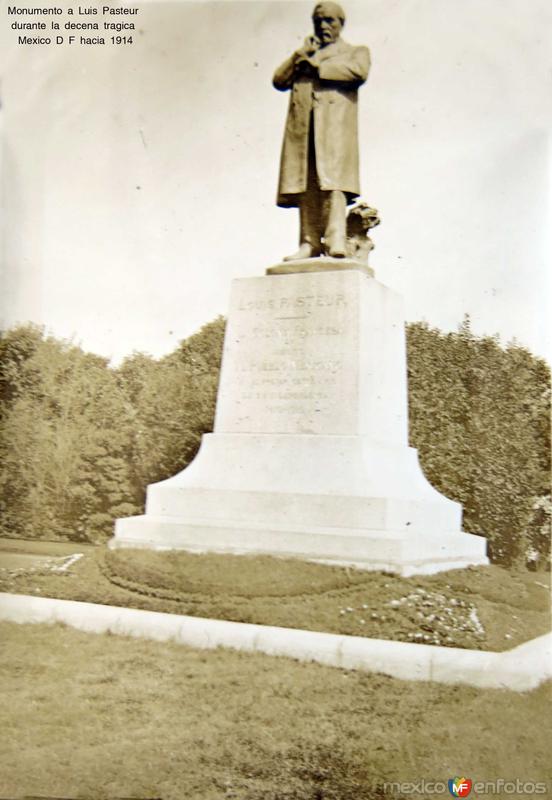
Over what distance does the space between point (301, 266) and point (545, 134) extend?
2753 mm

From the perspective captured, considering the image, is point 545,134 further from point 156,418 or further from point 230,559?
point 156,418

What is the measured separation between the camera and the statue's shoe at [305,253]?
8375 mm

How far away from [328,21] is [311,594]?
4909 millimetres

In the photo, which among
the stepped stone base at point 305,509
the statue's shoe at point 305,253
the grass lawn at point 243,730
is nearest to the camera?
the grass lawn at point 243,730

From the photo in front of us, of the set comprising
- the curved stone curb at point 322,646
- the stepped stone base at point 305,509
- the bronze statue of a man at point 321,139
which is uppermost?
the bronze statue of a man at point 321,139

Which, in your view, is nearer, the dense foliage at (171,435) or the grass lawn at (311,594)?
the grass lawn at (311,594)

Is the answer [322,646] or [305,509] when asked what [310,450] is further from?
[322,646]

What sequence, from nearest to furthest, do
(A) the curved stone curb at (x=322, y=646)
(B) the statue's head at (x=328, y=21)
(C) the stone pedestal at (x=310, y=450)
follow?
1. (A) the curved stone curb at (x=322, y=646)
2. (C) the stone pedestal at (x=310, y=450)
3. (B) the statue's head at (x=328, y=21)

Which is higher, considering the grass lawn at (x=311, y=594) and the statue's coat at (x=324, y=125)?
the statue's coat at (x=324, y=125)

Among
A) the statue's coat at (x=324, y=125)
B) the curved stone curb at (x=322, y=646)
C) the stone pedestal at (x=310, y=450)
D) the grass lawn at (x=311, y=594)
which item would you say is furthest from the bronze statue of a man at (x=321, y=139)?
the curved stone curb at (x=322, y=646)

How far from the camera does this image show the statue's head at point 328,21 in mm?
7507

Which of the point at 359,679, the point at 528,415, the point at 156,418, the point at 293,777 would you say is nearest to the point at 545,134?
the point at 359,679

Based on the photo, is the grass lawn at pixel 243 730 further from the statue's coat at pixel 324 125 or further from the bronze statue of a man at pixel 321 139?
the statue's coat at pixel 324 125

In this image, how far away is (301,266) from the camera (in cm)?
813
